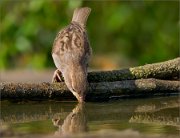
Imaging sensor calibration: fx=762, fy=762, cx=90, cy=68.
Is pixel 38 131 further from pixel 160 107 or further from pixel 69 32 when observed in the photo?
pixel 69 32

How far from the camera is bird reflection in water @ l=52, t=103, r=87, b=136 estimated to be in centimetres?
570

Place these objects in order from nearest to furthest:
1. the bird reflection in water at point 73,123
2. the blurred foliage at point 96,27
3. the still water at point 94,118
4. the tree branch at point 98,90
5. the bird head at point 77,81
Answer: the still water at point 94,118, the bird reflection in water at point 73,123, the bird head at point 77,81, the tree branch at point 98,90, the blurred foliage at point 96,27

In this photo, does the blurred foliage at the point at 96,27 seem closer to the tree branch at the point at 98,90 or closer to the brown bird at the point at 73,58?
the brown bird at the point at 73,58

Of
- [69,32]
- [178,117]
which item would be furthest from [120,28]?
[178,117]

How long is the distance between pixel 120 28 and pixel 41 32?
1631 mm

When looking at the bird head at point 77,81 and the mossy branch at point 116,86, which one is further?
the mossy branch at point 116,86

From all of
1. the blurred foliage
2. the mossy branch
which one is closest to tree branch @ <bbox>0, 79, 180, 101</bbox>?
the mossy branch

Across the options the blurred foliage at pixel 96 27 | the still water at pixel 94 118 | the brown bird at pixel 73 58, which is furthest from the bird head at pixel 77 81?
the blurred foliage at pixel 96 27

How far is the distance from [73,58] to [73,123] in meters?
1.42

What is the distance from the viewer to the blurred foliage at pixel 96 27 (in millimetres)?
13164

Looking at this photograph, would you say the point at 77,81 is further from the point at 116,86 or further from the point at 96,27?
the point at 96,27

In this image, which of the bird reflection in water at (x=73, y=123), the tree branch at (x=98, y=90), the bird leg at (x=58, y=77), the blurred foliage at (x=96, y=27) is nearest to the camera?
the bird reflection in water at (x=73, y=123)

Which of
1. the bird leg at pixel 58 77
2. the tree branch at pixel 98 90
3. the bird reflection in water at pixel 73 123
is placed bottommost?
the bird reflection in water at pixel 73 123

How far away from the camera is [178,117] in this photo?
662 centimetres
